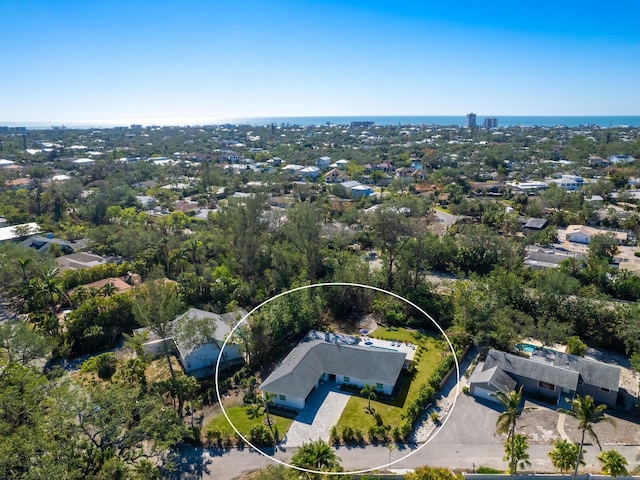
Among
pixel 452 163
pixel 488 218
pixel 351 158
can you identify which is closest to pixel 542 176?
pixel 452 163

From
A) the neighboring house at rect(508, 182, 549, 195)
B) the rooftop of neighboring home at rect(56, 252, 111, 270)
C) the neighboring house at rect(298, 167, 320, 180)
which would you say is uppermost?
the neighboring house at rect(298, 167, 320, 180)

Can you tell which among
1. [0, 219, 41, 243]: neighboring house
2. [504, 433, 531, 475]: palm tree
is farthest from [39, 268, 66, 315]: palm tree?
[504, 433, 531, 475]: palm tree

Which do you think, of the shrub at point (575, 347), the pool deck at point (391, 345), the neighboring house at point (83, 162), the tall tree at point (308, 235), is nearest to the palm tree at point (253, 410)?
the pool deck at point (391, 345)

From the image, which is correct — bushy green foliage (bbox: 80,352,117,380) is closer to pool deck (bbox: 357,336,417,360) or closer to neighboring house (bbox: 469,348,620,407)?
pool deck (bbox: 357,336,417,360)

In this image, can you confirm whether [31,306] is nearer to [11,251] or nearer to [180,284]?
[11,251]

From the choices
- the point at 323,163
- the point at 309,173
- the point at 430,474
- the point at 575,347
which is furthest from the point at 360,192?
the point at 430,474

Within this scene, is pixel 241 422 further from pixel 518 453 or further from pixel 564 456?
pixel 564 456
